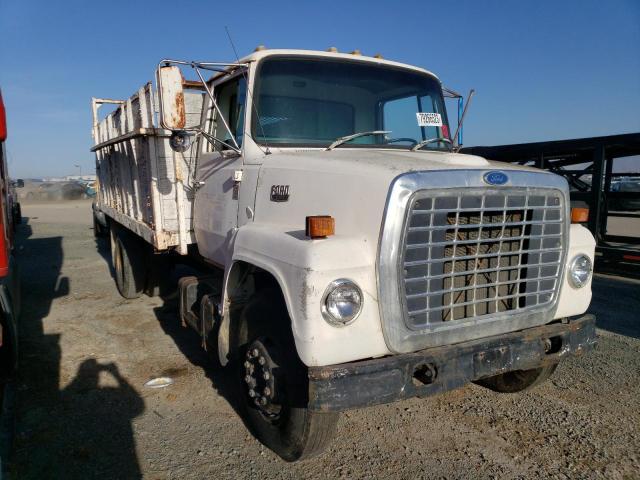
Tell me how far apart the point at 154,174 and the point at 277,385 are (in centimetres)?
275

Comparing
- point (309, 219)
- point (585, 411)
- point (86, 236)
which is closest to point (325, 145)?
point (309, 219)

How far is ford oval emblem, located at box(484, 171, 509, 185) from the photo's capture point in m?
2.71

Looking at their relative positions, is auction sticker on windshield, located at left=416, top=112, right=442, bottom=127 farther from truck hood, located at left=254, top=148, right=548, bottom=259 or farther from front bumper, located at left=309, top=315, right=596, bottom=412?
front bumper, located at left=309, top=315, right=596, bottom=412

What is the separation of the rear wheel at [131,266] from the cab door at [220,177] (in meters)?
2.70

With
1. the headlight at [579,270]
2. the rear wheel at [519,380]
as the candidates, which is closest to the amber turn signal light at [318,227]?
the headlight at [579,270]

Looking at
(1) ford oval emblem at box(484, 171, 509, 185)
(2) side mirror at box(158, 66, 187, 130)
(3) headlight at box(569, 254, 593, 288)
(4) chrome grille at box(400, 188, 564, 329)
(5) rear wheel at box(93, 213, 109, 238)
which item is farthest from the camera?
(5) rear wheel at box(93, 213, 109, 238)

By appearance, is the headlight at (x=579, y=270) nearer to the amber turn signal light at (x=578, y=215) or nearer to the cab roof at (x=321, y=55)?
the amber turn signal light at (x=578, y=215)

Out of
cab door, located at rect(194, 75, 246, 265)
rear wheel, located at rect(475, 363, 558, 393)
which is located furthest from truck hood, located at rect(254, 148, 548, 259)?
rear wheel, located at rect(475, 363, 558, 393)

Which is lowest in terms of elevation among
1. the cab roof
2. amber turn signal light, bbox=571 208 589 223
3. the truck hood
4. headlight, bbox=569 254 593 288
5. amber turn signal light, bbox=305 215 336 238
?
headlight, bbox=569 254 593 288

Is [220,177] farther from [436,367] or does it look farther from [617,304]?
[617,304]

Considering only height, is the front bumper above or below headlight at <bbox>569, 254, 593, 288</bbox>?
below

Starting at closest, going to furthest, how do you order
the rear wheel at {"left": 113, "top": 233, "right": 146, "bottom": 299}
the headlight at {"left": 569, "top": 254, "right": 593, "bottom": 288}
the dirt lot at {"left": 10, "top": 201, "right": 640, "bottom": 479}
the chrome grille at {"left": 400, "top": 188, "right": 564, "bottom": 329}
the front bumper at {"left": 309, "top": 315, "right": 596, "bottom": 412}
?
1. the front bumper at {"left": 309, "top": 315, "right": 596, "bottom": 412}
2. the chrome grille at {"left": 400, "top": 188, "right": 564, "bottom": 329}
3. the dirt lot at {"left": 10, "top": 201, "right": 640, "bottom": 479}
4. the headlight at {"left": 569, "top": 254, "right": 593, "bottom": 288}
5. the rear wheel at {"left": 113, "top": 233, "right": 146, "bottom": 299}

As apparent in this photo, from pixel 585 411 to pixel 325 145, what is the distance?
9.24 feet

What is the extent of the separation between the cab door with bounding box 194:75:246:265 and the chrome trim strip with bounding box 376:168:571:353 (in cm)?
156
